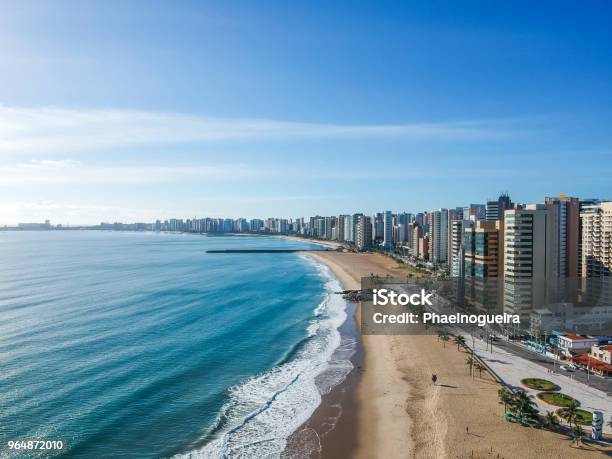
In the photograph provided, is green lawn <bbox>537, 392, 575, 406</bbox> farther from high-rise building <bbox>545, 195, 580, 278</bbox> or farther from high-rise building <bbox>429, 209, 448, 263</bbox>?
high-rise building <bbox>429, 209, 448, 263</bbox>

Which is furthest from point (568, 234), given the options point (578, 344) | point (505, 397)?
point (505, 397)

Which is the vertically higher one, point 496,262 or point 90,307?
point 496,262

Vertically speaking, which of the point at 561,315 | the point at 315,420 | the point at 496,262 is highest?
the point at 496,262

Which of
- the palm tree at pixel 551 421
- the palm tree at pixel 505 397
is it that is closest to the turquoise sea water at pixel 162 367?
the palm tree at pixel 505 397

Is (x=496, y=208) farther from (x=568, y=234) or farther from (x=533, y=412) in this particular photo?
(x=533, y=412)

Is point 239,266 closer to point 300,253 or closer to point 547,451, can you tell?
point 300,253

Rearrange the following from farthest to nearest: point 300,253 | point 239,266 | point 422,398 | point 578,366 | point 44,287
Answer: point 300,253
point 239,266
point 44,287
point 578,366
point 422,398

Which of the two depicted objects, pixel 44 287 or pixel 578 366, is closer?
pixel 578 366

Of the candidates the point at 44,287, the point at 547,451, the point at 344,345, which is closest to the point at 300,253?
the point at 44,287

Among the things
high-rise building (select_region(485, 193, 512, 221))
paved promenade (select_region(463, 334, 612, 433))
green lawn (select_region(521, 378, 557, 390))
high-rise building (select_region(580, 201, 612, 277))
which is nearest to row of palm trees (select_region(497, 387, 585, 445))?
paved promenade (select_region(463, 334, 612, 433))
